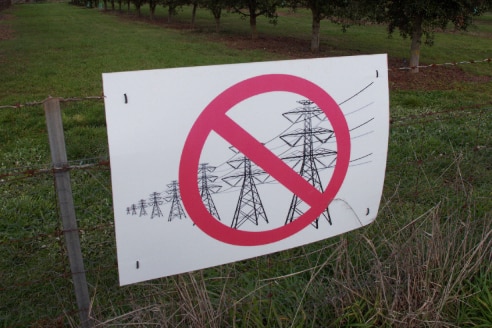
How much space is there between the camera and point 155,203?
211 centimetres

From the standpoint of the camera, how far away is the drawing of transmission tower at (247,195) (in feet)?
7.52

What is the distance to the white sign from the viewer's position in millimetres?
2031

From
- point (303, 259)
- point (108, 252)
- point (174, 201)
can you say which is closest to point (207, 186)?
point (174, 201)

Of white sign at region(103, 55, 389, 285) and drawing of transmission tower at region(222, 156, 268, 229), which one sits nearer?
white sign at region(103, 55, 389, 285)

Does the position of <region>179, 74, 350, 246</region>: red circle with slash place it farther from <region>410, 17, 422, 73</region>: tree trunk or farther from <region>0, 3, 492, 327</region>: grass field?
<region>410, 17, 422, 73</region>: tree trunk

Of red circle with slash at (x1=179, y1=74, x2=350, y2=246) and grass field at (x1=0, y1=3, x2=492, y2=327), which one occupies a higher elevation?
red circle with slash at (x1=179, y1=74, x2=350, y2=246)

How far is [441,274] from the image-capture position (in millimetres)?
2697

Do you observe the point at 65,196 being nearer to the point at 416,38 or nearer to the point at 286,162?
the point at 286,162

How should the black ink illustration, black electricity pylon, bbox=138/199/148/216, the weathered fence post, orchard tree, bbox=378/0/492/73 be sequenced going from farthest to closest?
orchard tree, bbox=378/0/492/73
the black ink illustration
black electricity pylon, bbox=138/199/148/216
the weathered fence post

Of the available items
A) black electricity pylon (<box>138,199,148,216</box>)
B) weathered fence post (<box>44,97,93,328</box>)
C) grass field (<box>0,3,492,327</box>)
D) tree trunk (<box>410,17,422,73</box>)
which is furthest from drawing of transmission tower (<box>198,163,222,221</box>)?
tree trunk (<box>410,17,422,73</box>)

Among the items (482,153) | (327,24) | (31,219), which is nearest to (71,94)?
(31,219)

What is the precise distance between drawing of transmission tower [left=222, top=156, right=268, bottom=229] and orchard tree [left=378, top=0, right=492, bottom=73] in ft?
28.9

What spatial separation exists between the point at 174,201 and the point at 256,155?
0.43 metres

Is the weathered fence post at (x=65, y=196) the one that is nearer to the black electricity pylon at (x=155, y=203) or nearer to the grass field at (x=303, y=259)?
the grass field at (x=303, y=259)
